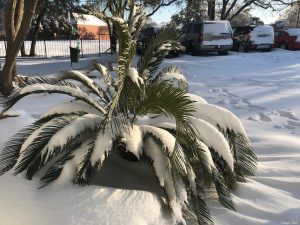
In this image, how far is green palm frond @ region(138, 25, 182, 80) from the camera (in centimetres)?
484

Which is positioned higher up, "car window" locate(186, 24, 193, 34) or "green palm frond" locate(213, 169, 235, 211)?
"car window" locate(186, 24, 193, 34)

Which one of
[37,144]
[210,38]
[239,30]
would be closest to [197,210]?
[37,144]

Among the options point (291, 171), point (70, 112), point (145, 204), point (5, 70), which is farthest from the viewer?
point (5, 70)

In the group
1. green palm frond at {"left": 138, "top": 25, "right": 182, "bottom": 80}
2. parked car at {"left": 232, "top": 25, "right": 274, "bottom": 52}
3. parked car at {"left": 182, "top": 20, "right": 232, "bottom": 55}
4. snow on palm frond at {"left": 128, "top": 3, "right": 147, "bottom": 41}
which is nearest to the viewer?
snow on palm frond at {"left": 128, "top": 3, "right": 147, "bottom": 41}

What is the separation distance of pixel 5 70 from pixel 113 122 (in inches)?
212

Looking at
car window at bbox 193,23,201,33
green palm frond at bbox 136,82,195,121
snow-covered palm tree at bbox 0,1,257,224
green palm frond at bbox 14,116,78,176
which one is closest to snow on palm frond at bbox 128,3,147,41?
snow-covered palm tree at bbox 0,1,257,224

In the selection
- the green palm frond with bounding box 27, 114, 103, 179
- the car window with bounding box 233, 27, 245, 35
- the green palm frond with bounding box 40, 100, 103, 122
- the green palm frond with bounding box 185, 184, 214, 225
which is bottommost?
the green palm frond with bounding box 185, 184, 214, 225

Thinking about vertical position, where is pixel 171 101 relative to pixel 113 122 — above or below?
above

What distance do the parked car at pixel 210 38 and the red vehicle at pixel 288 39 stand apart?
5.39 meters

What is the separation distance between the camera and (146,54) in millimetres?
4891

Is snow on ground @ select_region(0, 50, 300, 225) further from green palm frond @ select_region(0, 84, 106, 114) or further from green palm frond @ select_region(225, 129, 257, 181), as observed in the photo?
green palm frond @ select_region(0, 84, 106, 114)

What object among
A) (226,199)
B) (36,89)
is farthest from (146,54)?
(226,199)

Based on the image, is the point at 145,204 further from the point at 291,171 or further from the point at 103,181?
the point at 291,171

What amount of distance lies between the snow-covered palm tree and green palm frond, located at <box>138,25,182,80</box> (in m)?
0.36
